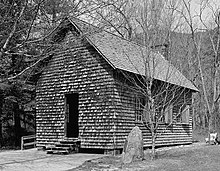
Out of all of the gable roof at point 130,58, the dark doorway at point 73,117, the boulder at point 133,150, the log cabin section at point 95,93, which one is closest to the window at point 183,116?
the log cabin section at point 95,93

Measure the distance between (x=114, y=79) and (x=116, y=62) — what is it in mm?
793

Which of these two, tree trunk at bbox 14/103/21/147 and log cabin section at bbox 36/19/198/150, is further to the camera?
tree trunk at bbox 14/103/21/147

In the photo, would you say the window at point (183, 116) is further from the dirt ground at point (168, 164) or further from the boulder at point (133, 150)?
the boulder at point (133, 150)

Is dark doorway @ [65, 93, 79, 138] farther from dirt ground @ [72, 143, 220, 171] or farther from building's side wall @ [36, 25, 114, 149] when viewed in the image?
dirt ground @ [72, 143, 220, 171]

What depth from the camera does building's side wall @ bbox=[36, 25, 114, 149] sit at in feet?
49.2

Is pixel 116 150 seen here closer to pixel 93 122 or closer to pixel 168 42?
pixel 93 122

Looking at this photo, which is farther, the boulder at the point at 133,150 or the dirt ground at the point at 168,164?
the boulder at the point at 133,150

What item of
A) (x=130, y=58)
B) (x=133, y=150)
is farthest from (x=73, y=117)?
(x=133, y=150)

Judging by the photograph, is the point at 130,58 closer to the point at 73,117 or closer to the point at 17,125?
the point at 73,117

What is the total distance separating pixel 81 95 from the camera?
16062 mm

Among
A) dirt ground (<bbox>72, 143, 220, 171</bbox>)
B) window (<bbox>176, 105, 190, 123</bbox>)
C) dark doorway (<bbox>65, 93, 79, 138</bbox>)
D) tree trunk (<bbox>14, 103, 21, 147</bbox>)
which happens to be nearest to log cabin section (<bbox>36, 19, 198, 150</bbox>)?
dark doorway (<bbox>65, 93, 79, 138</bbox>)

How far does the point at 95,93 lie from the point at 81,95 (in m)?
0.95

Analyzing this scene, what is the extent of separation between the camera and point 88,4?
5.93m

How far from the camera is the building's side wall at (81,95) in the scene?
1499cm
